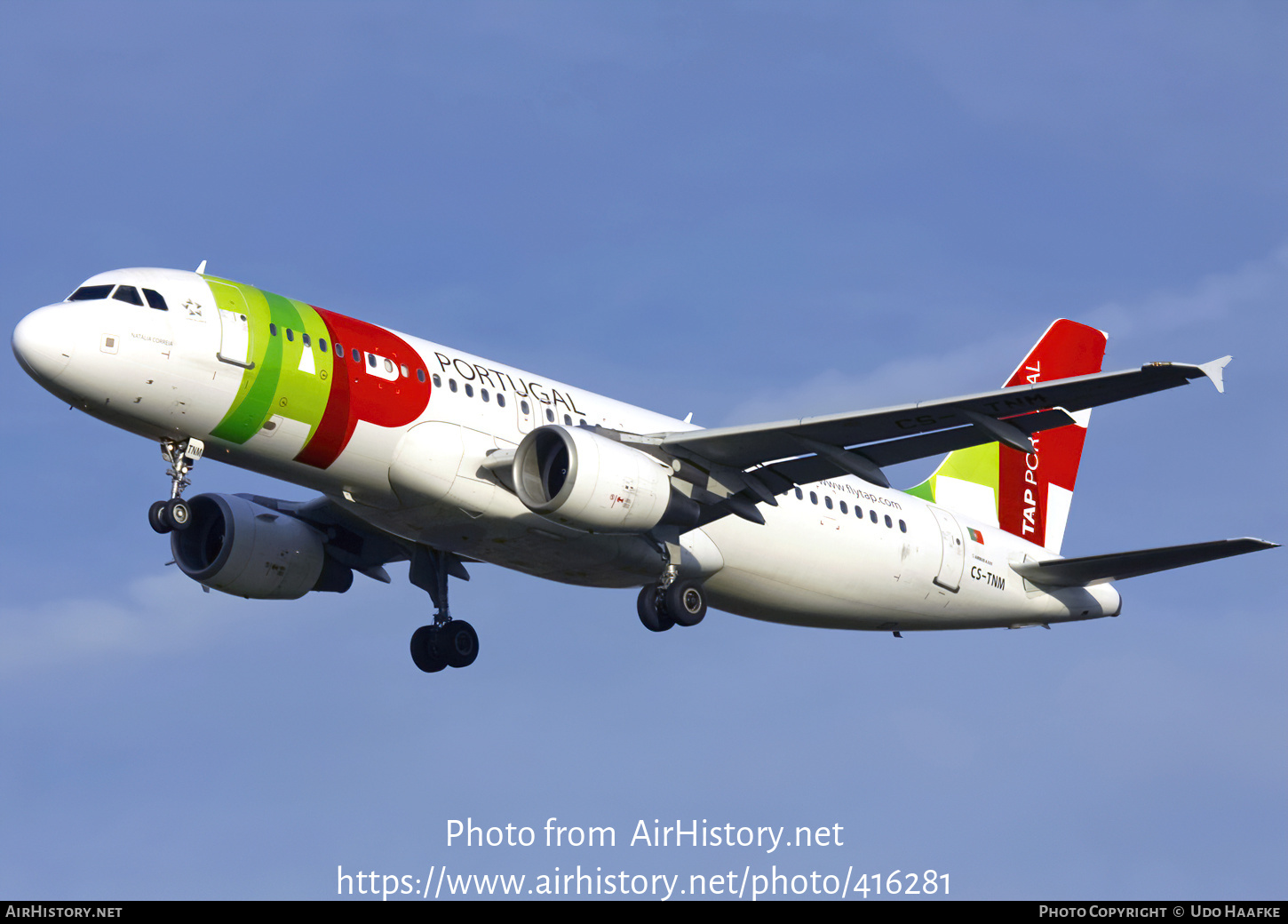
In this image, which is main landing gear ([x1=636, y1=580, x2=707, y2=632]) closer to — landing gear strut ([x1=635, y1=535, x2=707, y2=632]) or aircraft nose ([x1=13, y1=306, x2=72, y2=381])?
landing gear strut ([x1=635, y1=535, x2=707, y2=632])

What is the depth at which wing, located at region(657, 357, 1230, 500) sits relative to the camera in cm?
2633

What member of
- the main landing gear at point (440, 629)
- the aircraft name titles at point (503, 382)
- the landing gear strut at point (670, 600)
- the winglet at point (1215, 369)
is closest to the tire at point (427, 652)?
the main landing gear at point (440, 629)

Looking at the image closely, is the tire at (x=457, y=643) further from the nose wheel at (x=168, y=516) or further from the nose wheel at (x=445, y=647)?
the nose wheel at (x=168, y=516)

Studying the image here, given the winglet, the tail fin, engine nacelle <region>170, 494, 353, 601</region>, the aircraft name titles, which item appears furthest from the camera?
the tail fin

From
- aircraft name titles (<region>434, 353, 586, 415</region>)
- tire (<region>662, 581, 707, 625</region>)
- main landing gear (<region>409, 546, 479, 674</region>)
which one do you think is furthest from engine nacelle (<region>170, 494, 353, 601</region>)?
tire (<region>662, 581, 707, 625</region>)

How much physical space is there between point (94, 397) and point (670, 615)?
1074 centimetres

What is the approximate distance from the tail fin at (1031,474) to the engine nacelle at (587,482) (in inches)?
458

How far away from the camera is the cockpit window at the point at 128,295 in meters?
26.9

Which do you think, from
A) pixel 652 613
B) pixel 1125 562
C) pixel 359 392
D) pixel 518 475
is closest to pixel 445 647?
pixel 652 613

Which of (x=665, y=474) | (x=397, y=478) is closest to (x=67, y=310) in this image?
(x=397, y=478)

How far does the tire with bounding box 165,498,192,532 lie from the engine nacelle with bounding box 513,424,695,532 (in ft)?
17.6

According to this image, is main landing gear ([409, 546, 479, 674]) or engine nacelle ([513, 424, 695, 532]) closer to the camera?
engine nacelle ([513, 424, 695, 532])

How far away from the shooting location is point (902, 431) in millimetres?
28688

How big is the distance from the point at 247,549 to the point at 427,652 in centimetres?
416
